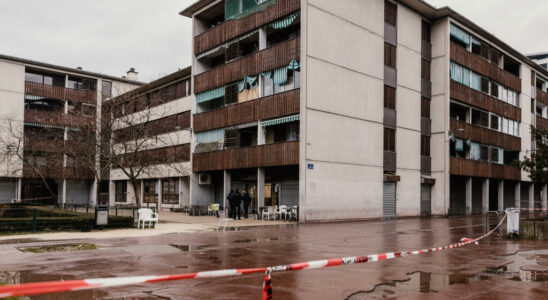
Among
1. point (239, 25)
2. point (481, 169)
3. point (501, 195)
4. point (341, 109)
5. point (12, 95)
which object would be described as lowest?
point (501, 195)

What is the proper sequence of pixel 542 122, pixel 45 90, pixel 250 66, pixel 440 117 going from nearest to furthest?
pixel 250 66, pixel 440 117, pixel 45 90, pixel 542 122

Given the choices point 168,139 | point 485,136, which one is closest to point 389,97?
point 485,136

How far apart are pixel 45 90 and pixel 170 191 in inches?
707

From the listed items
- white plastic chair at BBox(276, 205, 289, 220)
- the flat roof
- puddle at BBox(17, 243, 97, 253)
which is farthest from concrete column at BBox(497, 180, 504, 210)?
the flat roof

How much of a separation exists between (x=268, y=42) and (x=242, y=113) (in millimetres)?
4973

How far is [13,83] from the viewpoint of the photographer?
46625 millimetres

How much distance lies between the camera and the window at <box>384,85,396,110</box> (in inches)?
1270

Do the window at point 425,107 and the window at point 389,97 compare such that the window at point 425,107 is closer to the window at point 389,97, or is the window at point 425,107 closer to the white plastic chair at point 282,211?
the window at point 389,97

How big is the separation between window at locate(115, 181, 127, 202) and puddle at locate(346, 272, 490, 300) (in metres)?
43.6

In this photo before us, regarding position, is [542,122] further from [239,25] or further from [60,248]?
[60,248]

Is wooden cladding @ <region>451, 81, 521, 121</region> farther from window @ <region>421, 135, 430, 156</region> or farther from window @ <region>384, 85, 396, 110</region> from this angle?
window @ <region>384, 85, 396, 110</region>

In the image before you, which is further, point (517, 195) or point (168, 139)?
point (517, 195)

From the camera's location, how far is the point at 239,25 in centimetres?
3231

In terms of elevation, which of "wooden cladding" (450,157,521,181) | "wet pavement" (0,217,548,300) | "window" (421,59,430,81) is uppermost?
"window" (421,59,430,81)
